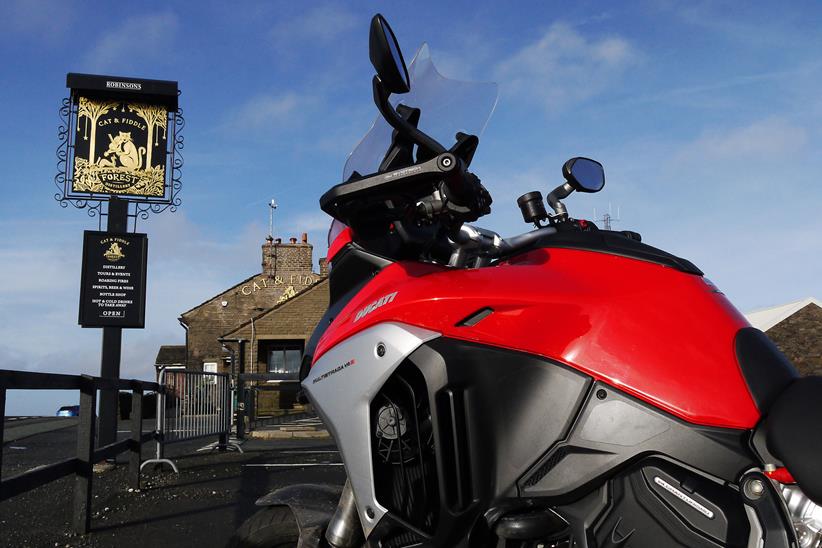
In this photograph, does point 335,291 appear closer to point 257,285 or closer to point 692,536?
point 692,536

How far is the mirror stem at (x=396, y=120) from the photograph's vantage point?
2064mm

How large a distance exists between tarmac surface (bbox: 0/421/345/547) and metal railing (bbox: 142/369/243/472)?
0.35m

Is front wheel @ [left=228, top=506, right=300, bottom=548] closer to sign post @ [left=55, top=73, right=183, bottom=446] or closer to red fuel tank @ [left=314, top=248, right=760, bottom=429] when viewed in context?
red fuel tank @ [left=314, top=248, right=760, bottom=429]

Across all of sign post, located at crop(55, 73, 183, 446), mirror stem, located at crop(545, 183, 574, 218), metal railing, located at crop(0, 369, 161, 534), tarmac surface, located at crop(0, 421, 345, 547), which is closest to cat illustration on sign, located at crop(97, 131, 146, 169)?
sign post, located at crop(55, 73, 183, 446)

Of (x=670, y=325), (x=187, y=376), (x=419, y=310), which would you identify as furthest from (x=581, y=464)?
(x=187, y=376)

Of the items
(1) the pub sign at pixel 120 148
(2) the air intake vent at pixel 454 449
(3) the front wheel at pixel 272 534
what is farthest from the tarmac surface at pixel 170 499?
(1) the pub sign at pixel 120 148

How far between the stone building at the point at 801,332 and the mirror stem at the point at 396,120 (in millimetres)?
24089

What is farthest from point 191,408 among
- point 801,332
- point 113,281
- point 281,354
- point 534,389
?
point 801,332

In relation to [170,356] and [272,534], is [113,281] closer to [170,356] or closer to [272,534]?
[272,534]

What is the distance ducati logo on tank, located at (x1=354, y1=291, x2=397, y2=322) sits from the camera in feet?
6.83

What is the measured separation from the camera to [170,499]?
6.86 meters

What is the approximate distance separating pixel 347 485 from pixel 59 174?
442 inches

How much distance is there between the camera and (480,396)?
6.21ft

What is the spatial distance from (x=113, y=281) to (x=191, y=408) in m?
2.26
